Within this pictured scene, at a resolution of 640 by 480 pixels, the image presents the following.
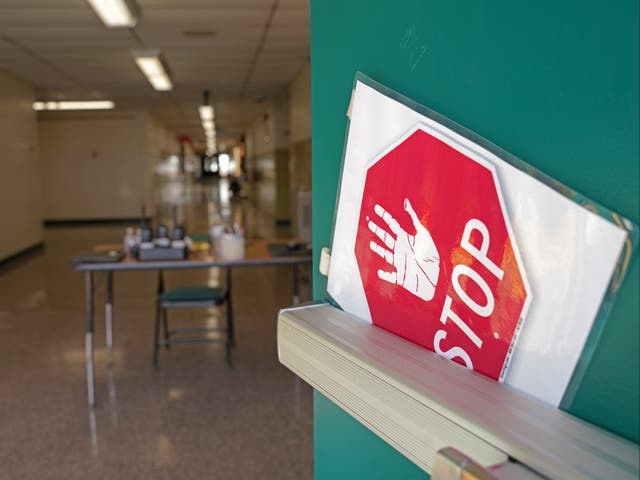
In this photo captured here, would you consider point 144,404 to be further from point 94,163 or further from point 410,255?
point 94,163

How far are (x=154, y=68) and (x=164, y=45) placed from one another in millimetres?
1283

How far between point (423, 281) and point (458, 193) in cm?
20

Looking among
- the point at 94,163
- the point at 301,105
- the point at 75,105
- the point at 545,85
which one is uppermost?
the point at 75,105

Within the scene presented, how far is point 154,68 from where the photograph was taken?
26.5 ft

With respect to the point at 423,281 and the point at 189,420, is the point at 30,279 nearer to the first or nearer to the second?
the point at 189,420

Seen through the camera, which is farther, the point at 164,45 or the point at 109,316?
the point at 164,45

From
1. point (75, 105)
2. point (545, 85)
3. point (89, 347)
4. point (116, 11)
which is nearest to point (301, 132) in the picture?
point (116, 11)

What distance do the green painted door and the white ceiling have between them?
173 inches

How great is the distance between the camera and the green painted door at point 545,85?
0.73 meters

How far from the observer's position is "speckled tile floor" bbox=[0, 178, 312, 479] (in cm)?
271

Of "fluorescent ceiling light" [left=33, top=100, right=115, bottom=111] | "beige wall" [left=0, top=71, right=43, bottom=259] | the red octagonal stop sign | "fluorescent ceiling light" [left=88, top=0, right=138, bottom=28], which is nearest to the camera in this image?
the red octagonal stop sign

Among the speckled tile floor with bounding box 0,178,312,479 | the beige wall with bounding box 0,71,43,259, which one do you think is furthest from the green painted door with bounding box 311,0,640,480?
the beige wall with bounding box 0,71,43,259

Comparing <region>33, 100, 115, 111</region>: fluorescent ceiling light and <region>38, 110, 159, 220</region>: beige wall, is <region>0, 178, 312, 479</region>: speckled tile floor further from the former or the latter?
<region>38, 110, 159, 220</region>: beige wall

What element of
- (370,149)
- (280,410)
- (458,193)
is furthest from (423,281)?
(280,410)
